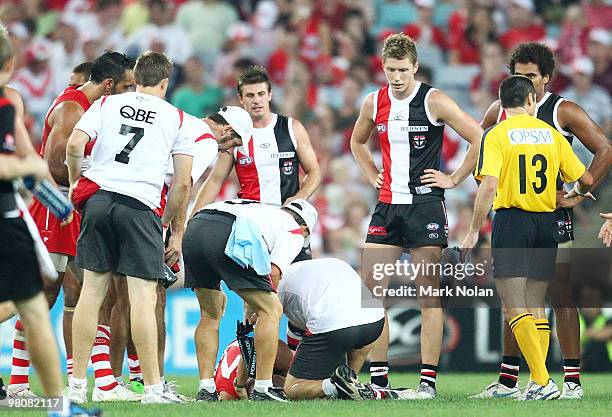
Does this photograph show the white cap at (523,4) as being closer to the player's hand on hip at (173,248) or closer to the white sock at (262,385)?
the player's hand on hip at (173,248)

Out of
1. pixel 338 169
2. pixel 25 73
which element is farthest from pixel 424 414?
pixel 25 73

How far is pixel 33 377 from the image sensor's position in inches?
436

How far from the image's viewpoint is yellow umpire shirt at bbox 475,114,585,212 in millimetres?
8266

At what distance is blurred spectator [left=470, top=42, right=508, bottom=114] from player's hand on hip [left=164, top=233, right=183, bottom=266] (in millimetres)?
7632

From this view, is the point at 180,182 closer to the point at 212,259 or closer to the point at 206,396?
the point at 212,259

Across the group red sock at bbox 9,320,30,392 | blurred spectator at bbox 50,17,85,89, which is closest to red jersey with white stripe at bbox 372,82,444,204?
red sock at bbox 9,320,30,392

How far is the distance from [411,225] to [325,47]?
25.8ft

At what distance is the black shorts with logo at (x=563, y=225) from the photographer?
875cm

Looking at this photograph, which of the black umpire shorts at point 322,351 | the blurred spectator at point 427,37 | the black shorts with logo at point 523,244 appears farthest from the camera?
the blurred spectator at point 427,37

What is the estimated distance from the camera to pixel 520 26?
16047 millimetres

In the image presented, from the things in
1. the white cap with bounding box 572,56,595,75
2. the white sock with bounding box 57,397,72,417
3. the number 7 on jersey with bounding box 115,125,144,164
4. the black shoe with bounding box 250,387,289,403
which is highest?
the white cap with bounding box 572,56,595,75

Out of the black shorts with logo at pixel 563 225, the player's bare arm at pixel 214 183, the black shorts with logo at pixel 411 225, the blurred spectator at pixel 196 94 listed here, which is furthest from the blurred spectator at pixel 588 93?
the player's bare arm at pixel 214 183

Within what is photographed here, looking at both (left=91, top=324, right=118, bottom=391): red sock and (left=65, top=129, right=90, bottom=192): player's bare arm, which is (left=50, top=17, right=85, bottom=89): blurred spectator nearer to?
(left=91, top=324, right=118, bottom=391): red sock

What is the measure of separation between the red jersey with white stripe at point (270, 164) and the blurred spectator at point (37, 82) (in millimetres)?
7468
